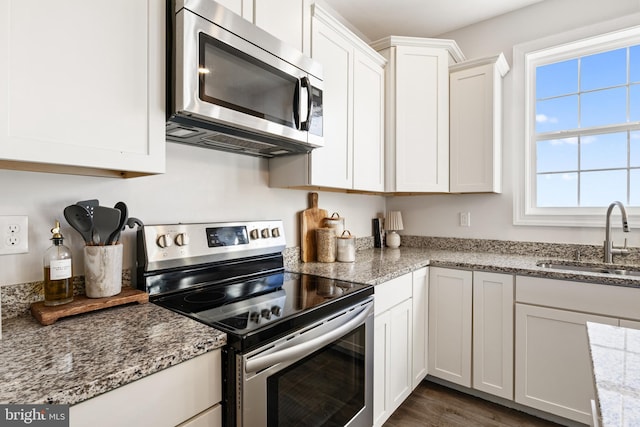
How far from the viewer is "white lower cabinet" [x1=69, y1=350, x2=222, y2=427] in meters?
0.68

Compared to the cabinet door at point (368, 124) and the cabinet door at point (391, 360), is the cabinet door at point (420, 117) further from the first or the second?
the cabinet door at point (391, 360)

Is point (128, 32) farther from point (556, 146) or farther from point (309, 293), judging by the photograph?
point (556, 146)

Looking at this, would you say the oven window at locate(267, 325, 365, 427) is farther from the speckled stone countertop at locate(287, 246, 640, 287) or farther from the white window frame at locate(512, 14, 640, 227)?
the white window frame at locate(512, 14, 640, 227)

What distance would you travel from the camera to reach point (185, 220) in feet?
4.86

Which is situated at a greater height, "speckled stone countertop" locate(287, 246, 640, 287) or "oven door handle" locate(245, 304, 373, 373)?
"speckled stone countertop" locate(287, 246, 640, 287)

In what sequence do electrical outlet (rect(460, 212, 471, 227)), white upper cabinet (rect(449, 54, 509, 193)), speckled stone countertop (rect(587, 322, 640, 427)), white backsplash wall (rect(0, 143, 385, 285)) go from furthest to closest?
electrical outlet (rect(460, 212, 471, 227)) < white upper cabinet (rect(449, 54, 509, 193)) < white backsplash wall (rect(0, 143, 385, 285)) < speckled stone countertop (rect(587, 322, 640, 427))

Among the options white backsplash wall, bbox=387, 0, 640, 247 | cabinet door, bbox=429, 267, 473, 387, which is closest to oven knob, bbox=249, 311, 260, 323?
cabinet door, bbox=429, 267, 473, 387

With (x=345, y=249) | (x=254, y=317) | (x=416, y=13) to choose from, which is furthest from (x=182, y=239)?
(x=416, y=13)

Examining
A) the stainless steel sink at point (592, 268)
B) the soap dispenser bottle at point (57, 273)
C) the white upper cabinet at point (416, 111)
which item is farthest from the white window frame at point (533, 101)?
the soap dispenser bottle at point (57, 273)

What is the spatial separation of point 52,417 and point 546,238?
2721 mm

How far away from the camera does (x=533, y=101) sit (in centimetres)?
245

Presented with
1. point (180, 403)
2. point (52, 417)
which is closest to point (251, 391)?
point (180, 403)

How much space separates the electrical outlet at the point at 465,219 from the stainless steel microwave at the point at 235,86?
1.56m

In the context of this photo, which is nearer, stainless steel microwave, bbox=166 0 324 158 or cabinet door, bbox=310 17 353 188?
stainless steel microwave, bbox=166 0 324 158
